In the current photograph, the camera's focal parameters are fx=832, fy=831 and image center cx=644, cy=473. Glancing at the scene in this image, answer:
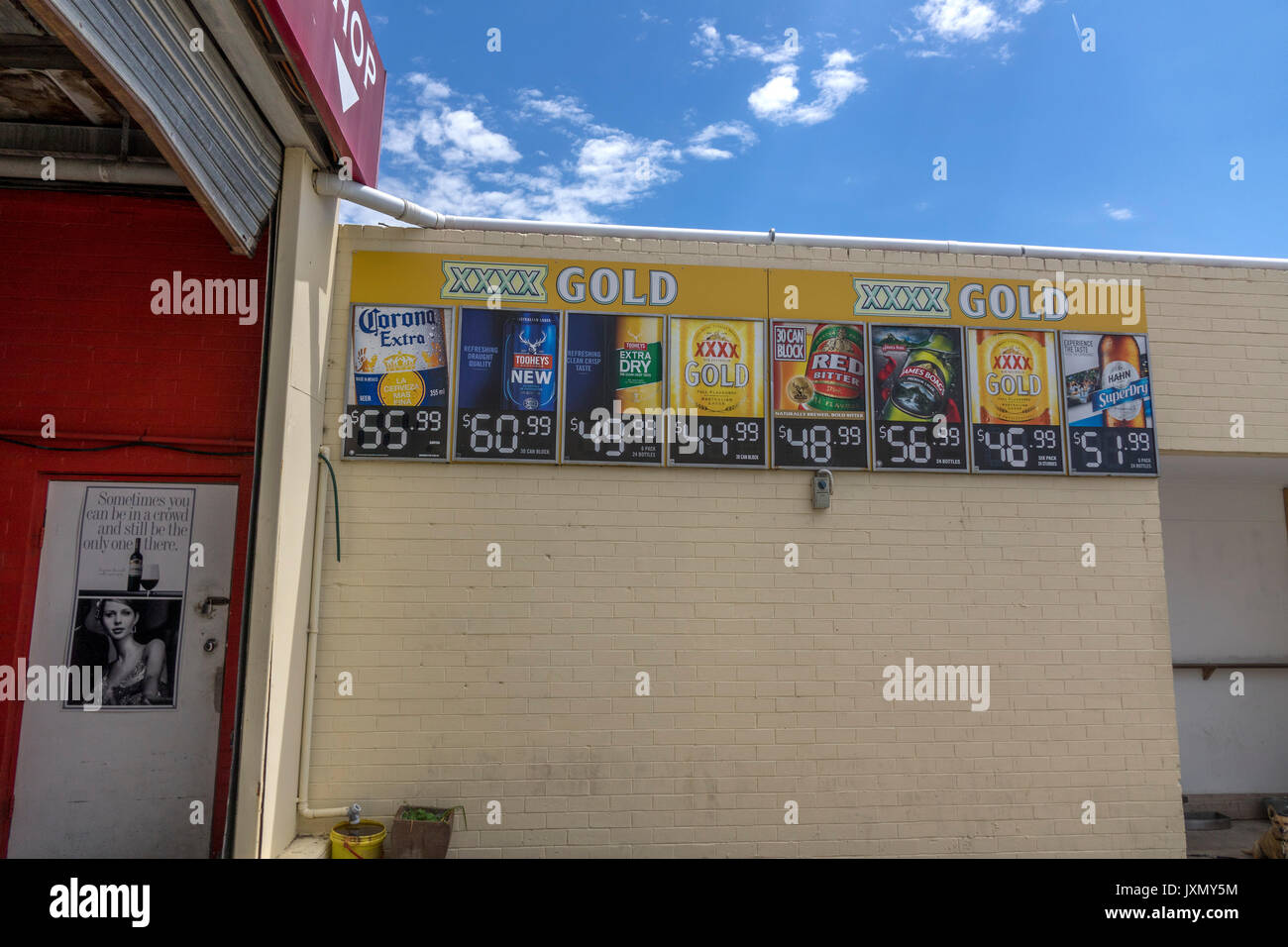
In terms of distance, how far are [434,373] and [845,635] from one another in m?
3.32

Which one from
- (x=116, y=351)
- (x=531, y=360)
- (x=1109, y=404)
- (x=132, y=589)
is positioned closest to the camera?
(x=132, y=589)

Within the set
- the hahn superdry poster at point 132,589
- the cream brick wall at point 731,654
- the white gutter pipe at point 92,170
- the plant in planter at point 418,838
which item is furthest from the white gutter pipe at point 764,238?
the plant in planter at point 418,838

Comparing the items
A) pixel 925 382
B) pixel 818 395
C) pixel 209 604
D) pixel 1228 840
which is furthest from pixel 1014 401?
pixel 209 604

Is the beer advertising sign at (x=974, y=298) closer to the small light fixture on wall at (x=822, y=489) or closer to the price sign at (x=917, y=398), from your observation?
the price sign at (x=917, y=398)

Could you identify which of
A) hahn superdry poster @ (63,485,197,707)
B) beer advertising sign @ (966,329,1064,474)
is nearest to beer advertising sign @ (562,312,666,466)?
beer advertising sign @ (966,329,1064,474)

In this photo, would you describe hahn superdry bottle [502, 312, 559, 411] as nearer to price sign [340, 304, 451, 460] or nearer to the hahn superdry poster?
price sign [340, 304, 451, 460]

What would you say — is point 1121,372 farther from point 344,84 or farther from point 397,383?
point 344,84

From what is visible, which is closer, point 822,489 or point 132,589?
point 132,589

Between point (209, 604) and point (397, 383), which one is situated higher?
point (397, 383)

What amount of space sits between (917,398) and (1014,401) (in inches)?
28.2

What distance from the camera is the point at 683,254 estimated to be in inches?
236

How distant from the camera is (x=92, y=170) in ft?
16.7

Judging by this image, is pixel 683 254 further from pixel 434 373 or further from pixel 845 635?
pixel 845 635

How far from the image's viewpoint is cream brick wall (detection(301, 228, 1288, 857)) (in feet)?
17.7
